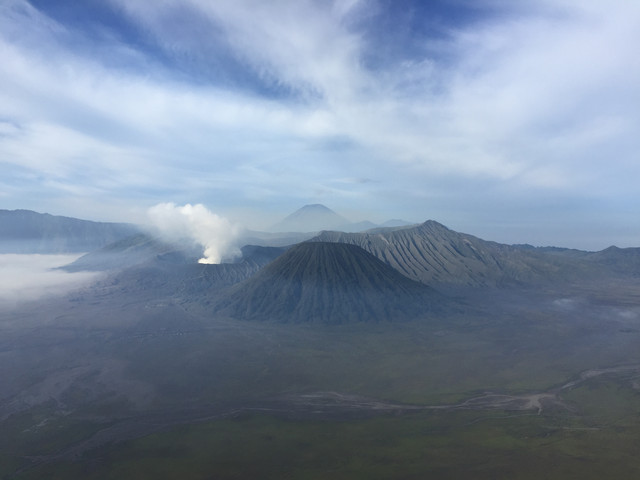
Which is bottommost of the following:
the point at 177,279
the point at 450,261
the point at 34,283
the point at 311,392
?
the point at 311,392

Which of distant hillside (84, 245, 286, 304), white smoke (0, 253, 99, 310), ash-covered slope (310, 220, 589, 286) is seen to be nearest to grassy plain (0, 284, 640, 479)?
distant hillside (84, 245, 286, 304)

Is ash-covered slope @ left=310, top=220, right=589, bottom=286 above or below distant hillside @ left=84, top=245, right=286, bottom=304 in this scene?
above

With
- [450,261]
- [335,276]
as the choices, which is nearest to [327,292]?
[335,276]

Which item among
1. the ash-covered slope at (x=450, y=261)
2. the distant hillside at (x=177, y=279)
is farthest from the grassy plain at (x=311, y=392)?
the ash-covered slope at (x=450, y=261)

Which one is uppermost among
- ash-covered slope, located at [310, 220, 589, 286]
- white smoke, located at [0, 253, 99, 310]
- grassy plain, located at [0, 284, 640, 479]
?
ash-covered slope, located at [310, 220, 589, 286]

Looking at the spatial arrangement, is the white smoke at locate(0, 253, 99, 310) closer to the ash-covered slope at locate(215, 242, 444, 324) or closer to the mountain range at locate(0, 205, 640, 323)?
the mountain range at locate(0, 205, 640, 323)

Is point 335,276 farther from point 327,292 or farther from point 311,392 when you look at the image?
point 311,392
